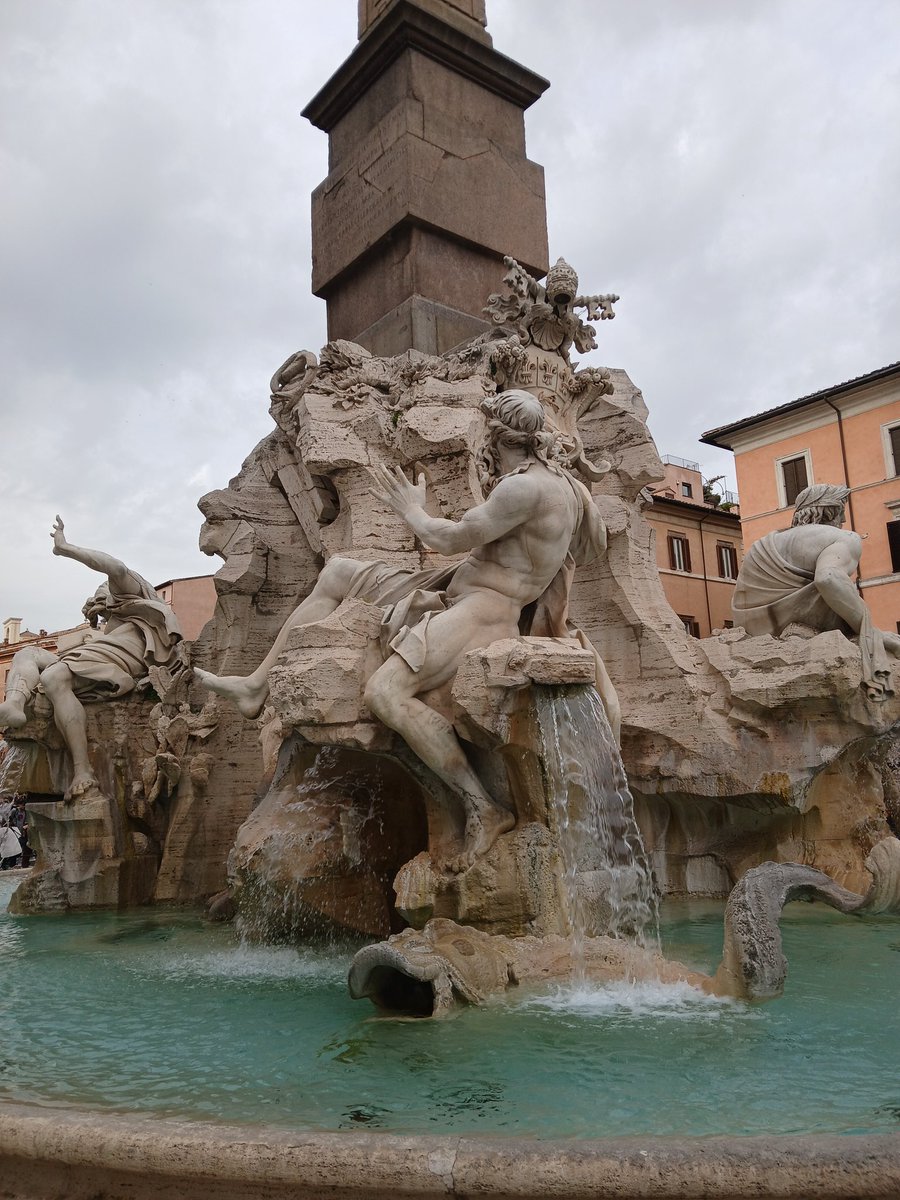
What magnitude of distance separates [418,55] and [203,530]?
4.34 metres

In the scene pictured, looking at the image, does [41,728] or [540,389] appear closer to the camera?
[540,389]

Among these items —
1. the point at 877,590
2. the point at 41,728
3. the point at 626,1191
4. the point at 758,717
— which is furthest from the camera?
the point at 877,590

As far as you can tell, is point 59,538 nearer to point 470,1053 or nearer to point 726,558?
point 470,1053

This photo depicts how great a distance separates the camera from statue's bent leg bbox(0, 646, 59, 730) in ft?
26.2

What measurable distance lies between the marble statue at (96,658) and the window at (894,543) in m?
21.3

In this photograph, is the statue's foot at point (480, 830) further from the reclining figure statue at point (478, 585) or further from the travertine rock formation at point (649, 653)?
the travertine rock formation at point (649, 653)

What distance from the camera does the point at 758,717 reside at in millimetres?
6809

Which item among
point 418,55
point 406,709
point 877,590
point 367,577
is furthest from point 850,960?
point 877,590

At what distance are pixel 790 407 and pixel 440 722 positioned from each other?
24674 mm

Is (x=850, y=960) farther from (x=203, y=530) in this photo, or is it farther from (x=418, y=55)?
(x=418, y=55)

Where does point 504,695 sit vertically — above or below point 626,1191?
above

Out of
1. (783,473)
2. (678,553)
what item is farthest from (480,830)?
(783,473)

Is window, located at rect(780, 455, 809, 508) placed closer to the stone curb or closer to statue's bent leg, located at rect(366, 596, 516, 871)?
statue's bent leg, located at rect(366, 596, 516, 871)

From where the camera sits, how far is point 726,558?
100ft
